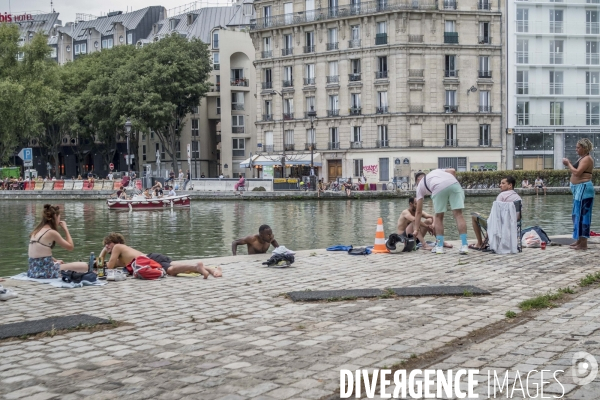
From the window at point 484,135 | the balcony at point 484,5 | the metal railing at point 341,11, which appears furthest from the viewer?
the window at point 484,135

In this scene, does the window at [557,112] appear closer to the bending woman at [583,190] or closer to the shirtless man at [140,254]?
the bending woman at [583,190]

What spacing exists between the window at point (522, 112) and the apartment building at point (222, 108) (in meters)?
27.3

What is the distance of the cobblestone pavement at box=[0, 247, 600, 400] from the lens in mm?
6211

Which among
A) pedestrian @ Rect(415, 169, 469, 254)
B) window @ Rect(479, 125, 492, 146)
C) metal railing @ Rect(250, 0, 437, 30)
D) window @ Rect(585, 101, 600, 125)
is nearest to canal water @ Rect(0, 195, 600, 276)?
pedestrian @ Rect(415, 169, 469, 254)

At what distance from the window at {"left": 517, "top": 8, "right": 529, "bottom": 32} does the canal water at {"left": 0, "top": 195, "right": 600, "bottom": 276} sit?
26107 millimetres

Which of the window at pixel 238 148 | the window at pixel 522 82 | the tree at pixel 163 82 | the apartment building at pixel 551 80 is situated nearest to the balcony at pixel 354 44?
the apartment building at pixel 551 80

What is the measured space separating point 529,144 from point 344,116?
17218 mm

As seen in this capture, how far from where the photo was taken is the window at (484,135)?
228 ft

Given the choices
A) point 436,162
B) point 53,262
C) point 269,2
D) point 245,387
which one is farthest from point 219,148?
point 245,387

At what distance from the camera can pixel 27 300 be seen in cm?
1038

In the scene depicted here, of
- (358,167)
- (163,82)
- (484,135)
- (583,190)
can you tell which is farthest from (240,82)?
→ (583,190)

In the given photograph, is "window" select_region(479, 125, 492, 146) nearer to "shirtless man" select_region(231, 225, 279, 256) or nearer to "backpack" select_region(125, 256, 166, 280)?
"shirtless man" select_region(231, 225, 279, 256)

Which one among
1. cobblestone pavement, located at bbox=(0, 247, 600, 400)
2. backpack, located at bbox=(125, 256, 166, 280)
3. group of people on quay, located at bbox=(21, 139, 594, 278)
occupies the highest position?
group of people on quay, located at bbox=(21, 139, 594, 278)

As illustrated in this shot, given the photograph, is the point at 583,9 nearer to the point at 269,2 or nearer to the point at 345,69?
the point at 345,69
